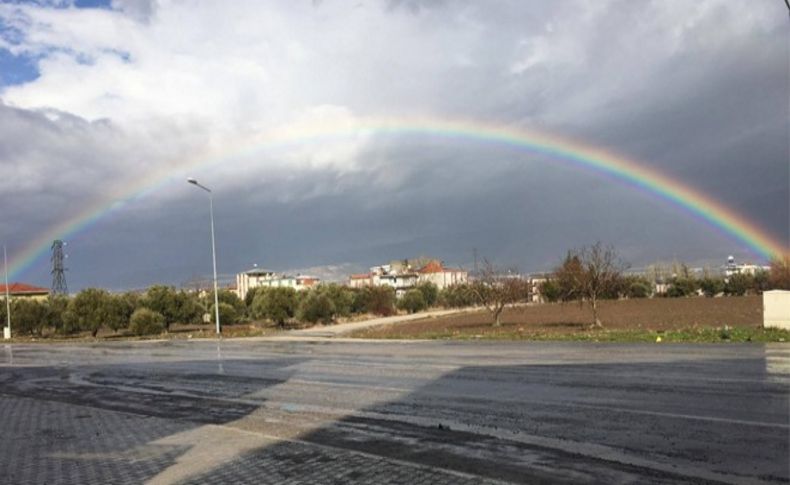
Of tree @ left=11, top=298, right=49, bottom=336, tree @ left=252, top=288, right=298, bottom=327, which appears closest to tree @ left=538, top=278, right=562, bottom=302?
tree @ left=252, top=288, right=298, bottom=327

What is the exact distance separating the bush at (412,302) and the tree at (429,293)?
4317mm

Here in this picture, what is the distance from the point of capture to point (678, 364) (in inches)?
622

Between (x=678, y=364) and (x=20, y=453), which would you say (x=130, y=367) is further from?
(x=678, y=364)

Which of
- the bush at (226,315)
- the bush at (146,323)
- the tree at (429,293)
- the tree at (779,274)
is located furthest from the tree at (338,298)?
the tree at (779,274)

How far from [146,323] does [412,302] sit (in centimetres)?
3242

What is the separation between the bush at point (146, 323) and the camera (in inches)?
2142

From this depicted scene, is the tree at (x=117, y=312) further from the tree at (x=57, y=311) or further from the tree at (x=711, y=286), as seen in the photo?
the tree at (x=711, y=286)

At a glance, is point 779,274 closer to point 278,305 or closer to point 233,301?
point 278,305

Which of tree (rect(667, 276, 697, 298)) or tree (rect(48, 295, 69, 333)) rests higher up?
tree (rect(48, 295, 69, 333))

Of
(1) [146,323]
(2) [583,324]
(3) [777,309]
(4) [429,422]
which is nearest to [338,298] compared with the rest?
(1) [146,323]

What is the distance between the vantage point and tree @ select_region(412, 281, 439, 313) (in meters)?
87.4

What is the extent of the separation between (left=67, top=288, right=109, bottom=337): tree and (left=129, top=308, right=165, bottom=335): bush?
15.7 feet

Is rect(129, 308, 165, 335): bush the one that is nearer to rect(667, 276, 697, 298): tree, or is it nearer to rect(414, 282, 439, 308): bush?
rect(414, 282, 439, 308): bush

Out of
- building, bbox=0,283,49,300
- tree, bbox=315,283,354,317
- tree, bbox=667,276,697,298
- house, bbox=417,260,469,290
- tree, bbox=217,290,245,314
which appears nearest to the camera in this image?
tree, bbox=315,283,354,317
